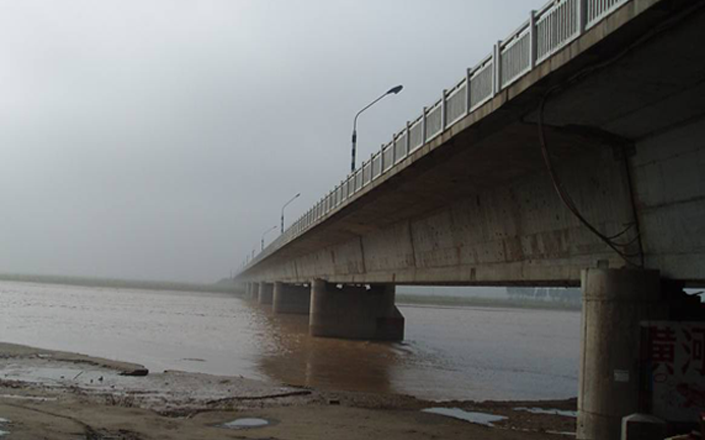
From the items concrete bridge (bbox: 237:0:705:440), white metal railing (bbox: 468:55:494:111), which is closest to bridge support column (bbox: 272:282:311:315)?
concrete bridge (bbox: 237:0:705:440)

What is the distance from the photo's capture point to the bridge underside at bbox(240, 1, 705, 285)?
10.2m

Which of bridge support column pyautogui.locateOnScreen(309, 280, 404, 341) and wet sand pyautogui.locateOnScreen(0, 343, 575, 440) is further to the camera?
bridge support column pyautogui.locateOnScreen(309, 280, 404, 341)

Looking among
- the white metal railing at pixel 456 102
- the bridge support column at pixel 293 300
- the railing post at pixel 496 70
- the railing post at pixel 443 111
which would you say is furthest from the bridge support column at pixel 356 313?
the bridge support column at pixel 293 300

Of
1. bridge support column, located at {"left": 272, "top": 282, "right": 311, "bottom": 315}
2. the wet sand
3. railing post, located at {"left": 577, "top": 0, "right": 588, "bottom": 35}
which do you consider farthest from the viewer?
bridge support column, located at {"left": 272, "top": 282, "right": 311, "bottom": 315}

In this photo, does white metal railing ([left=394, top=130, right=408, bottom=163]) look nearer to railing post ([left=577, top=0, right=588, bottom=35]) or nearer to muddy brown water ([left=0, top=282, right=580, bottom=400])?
muddy brown water ([left=0, top=282, right=580, bottom=400])

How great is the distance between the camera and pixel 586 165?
1514cm

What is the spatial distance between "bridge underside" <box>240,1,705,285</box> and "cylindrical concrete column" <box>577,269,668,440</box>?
2.59 feet

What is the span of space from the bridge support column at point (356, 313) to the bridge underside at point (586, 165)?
65.8ft

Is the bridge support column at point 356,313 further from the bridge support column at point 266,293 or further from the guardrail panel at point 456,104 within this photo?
the bridge support column at point 266,293

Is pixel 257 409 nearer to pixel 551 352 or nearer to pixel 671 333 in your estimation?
pixel 671 333

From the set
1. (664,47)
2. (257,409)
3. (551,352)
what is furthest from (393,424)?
(551,352)

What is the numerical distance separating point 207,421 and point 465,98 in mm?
9025

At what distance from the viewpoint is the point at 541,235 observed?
57.0 feet

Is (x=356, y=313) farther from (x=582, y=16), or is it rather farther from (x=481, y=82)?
(x=582, y=16)
